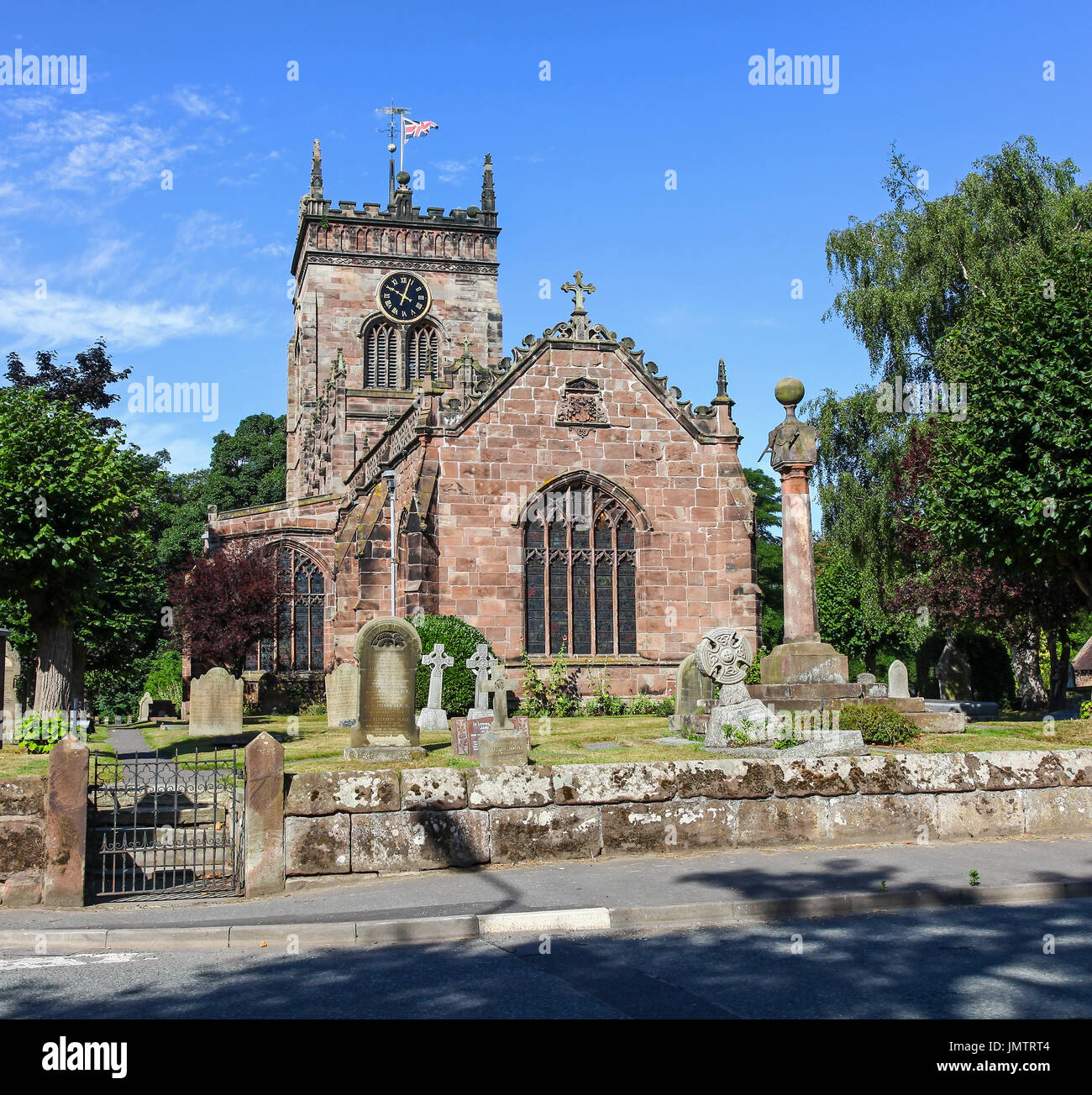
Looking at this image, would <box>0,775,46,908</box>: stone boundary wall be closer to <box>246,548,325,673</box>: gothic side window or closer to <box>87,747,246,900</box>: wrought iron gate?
<box>87,747,246,900</box>: wrought iron gate

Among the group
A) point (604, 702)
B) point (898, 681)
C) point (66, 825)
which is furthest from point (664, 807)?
point (604, 702)

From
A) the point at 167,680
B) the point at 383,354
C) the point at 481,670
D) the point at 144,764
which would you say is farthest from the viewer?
the point at 383,354

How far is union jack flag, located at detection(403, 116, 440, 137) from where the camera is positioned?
55.4 m

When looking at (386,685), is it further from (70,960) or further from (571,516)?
(571,516)

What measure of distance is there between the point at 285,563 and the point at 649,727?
22169 millimetres

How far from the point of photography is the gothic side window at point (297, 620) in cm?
3978

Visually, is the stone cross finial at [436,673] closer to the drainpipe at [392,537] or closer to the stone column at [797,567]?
the drainpipe at [392,537]

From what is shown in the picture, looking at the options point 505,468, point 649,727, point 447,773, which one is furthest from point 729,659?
point 505,468

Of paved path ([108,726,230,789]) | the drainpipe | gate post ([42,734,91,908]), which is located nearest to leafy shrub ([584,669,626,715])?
the drainpipe

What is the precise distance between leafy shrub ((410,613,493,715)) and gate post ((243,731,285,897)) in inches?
529

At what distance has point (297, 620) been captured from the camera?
40.0m

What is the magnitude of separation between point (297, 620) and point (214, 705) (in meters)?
15.5
